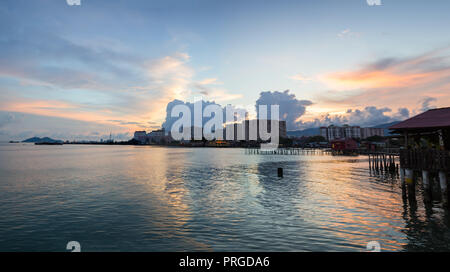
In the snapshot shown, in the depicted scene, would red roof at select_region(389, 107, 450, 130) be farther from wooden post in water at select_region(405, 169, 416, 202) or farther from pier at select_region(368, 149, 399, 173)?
pier at select_region(368, 149, 399, 173)

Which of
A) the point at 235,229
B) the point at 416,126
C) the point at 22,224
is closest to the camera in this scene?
the point at 235,229

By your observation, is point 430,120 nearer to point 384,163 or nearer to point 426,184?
point 426,184

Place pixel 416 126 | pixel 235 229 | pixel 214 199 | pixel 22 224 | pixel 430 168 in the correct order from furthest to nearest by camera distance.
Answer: pixel 214 199
pixel 416 126
pixel 430 168
pixel 22 224
pixel 235 229

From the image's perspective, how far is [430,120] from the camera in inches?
800

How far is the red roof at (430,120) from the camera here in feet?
61.8

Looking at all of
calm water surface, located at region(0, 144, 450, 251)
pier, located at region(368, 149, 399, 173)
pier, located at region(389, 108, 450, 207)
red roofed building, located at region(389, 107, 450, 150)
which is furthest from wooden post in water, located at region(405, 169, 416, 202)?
pier, located at region(368, 149, 399, 173)

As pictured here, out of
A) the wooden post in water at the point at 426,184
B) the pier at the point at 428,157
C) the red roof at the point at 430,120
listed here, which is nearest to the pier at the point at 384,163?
the pier at the point at 428,157

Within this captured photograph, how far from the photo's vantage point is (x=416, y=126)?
1975 centimetres

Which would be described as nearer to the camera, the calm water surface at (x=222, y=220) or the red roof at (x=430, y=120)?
the calm water surface at (x=222, y=220)

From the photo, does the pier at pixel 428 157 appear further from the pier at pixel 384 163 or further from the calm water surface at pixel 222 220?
the pier at pixel 384 163
